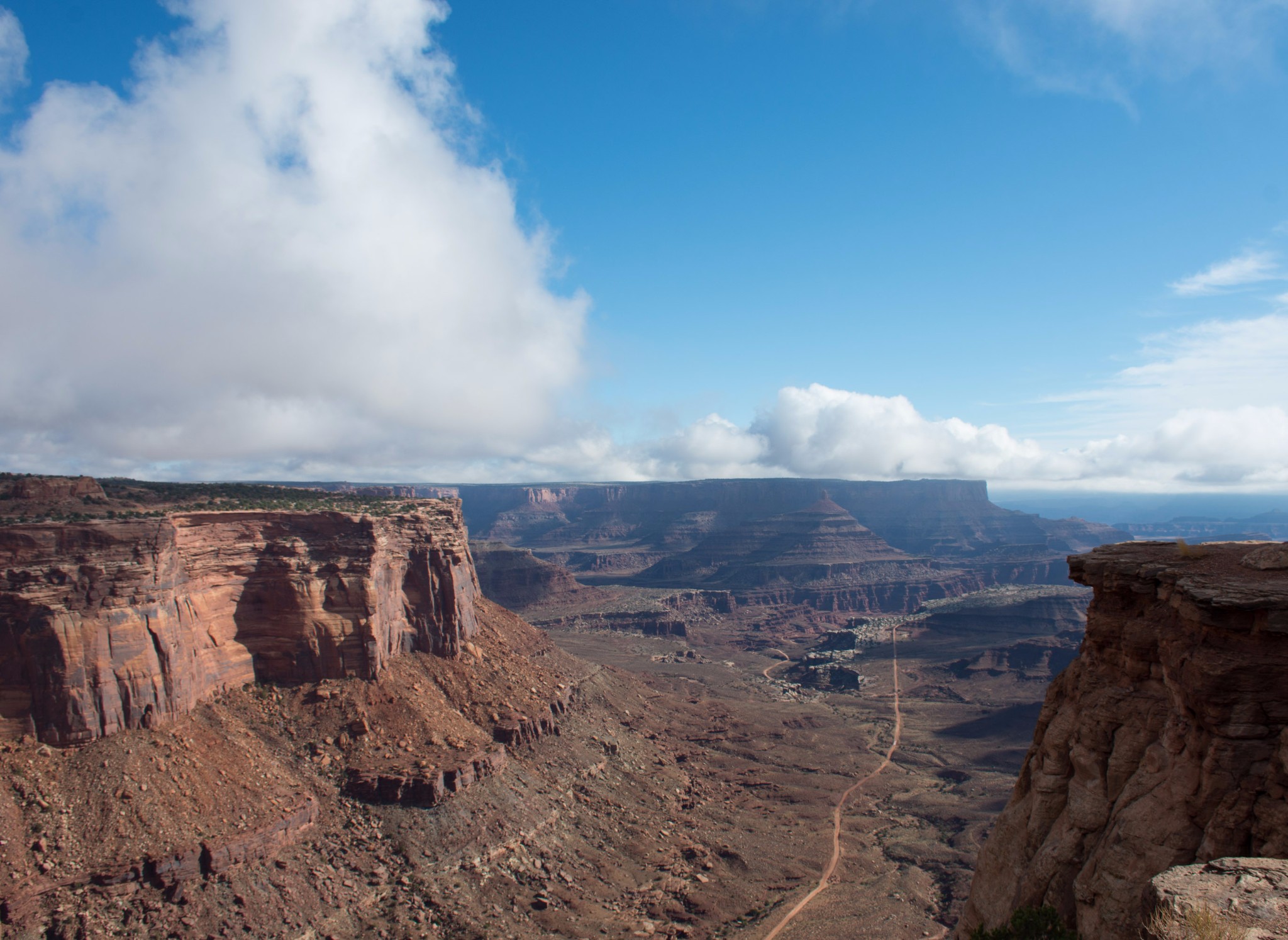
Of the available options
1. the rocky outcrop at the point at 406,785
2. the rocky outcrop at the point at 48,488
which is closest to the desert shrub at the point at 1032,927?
the rocky outcrop at the point at 406,785

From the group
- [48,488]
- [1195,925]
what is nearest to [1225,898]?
[1195,925]

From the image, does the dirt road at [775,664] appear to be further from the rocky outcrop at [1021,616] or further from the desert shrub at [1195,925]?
the desert shrub at [1195,925]

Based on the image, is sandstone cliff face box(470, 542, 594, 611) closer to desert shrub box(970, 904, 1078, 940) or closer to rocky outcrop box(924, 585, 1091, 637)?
rocky outcrop box(924, 585, 1091, 637)

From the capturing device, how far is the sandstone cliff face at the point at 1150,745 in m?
15.3

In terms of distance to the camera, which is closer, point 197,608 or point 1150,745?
point 1150,745

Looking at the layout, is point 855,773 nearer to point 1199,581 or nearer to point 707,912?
point 707,912

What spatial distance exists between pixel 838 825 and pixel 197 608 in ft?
186

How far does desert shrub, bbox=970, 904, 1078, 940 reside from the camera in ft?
58.2

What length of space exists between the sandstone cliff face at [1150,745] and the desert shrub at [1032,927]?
0.64 meters

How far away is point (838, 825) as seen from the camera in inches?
2552

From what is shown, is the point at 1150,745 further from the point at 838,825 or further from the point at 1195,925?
the point at 838,825

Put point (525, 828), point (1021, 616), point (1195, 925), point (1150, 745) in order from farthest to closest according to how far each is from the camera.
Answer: point (1021, 616) < point (525, 828) < point (1150, 745) < point (1195, 925)

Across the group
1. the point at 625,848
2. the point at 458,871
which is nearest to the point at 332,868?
the point at 458,871

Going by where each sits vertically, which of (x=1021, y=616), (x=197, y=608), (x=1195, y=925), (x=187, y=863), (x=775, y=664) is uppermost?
(x=1195, y=925)
